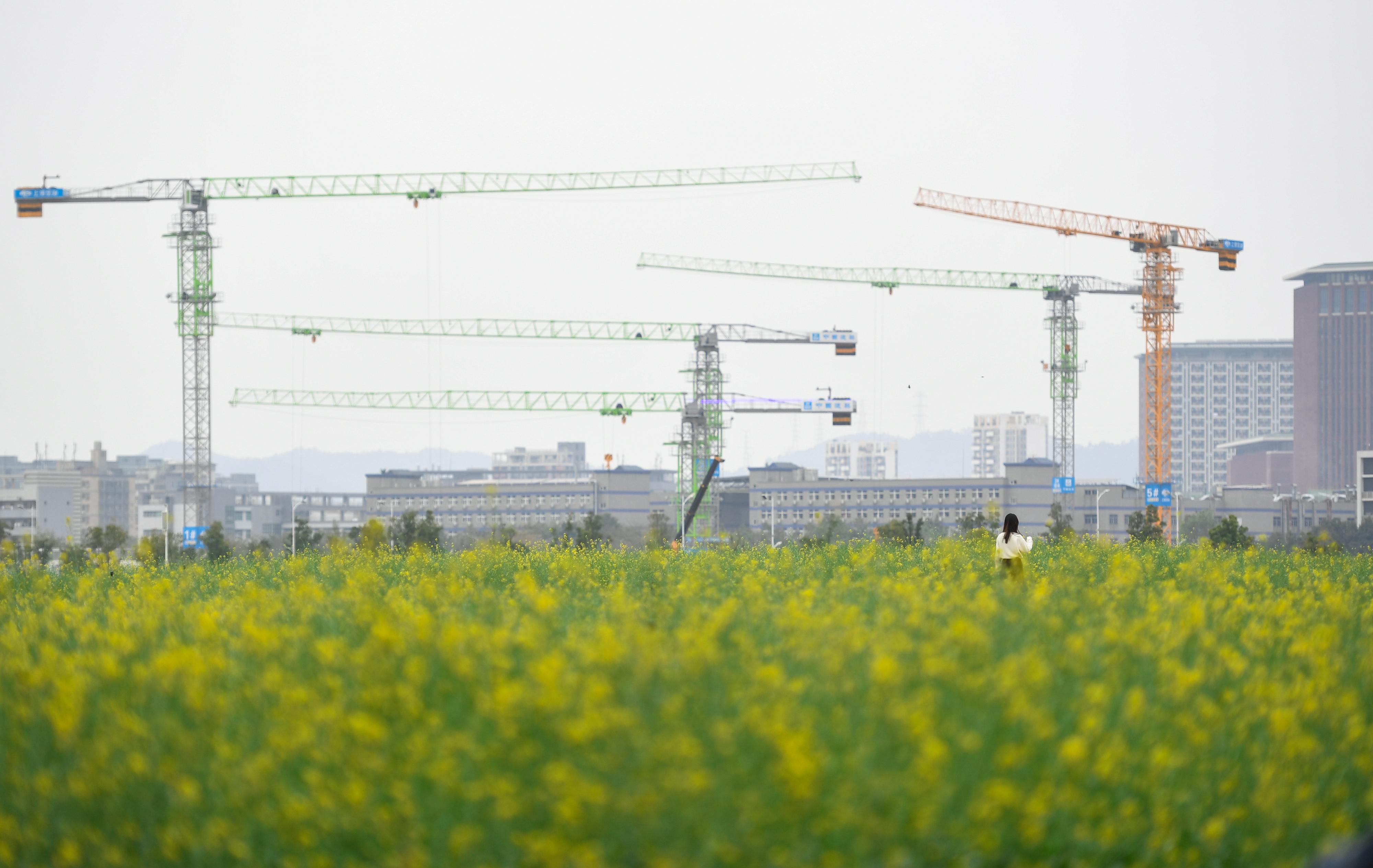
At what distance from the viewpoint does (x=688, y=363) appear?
110 metres

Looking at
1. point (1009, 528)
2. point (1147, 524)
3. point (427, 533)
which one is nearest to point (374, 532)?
point (427, 533)

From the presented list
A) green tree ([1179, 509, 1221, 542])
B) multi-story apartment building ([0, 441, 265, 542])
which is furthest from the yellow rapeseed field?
multi-story apartment building ([0, 441, 265, 542])

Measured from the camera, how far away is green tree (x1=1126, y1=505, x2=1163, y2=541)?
2373 inches

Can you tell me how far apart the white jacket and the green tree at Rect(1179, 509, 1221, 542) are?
10310 centimetres

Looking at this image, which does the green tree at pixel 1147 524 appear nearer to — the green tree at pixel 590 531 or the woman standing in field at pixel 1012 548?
the green tree at pixel 590 531

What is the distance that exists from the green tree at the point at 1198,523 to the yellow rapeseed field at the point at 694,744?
110991 millimetres

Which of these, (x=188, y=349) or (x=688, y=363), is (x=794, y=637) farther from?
(x=688, y=363)

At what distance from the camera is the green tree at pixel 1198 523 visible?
115 m

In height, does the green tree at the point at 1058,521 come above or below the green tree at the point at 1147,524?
below

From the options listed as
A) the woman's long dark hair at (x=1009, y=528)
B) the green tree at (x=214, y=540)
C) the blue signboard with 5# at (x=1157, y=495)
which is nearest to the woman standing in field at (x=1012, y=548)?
the woman's long dark hair at (x=1009, y=528)

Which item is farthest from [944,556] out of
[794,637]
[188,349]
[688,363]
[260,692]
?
[688,363]

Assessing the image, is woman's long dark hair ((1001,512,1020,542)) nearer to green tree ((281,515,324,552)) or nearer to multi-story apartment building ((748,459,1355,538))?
green tree ((281,515,324,552))

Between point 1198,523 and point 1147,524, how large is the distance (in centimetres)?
5616

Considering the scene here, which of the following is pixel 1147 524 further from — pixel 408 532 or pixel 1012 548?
pixel 1012 548
